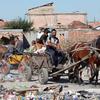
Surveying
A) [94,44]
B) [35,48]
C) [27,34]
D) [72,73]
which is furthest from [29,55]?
[27,34]

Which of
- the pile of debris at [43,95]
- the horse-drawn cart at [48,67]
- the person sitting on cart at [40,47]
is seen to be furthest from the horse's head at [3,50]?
the pile of debris at [43,95]

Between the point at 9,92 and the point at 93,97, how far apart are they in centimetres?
186

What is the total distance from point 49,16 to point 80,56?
163ft

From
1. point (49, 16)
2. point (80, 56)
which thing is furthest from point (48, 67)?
point (49, 16)

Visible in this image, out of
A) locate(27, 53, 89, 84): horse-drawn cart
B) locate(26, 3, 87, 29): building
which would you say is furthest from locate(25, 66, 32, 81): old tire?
locate(26, 3, 87, 29): building

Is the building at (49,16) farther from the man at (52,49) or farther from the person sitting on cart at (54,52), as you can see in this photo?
the person sitting on cart at (54,52)

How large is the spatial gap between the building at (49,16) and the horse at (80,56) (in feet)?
157

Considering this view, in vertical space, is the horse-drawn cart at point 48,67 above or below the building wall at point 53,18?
above

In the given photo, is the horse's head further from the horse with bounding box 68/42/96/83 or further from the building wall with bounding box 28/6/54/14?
the building wall with bounding box 28/6/54/14

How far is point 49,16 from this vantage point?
64.9 metres

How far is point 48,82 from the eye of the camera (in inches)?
632

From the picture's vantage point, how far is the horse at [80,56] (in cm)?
1489

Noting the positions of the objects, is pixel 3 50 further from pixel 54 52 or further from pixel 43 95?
pixel 43 95

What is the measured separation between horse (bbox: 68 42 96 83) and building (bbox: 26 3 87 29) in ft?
157
